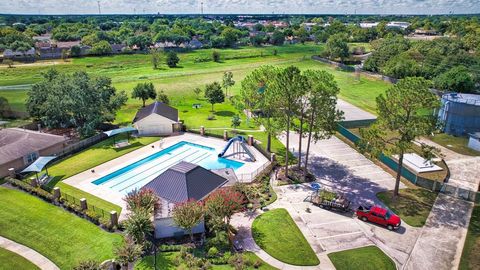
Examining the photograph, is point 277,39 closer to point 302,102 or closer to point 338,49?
point 338,49

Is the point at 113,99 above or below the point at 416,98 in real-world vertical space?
below

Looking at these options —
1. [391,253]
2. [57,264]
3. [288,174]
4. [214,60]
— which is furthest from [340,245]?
[214,60]

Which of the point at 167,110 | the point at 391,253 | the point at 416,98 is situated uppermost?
the point at 416,98

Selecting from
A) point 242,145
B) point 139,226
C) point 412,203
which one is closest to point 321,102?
point 242,145

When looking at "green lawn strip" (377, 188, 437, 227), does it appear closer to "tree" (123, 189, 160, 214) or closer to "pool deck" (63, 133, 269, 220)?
"pool deck" (63, 133, 269, 220)

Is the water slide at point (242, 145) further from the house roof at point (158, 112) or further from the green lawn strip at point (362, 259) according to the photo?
the green lawn strip at point (362, 259)

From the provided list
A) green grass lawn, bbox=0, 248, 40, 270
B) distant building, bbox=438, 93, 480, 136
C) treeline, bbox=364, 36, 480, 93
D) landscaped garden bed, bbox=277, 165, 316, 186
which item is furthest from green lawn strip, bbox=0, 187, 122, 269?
treeline, bbox=364, 36, 480, 93

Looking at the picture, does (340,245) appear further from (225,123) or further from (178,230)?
(225,123)
